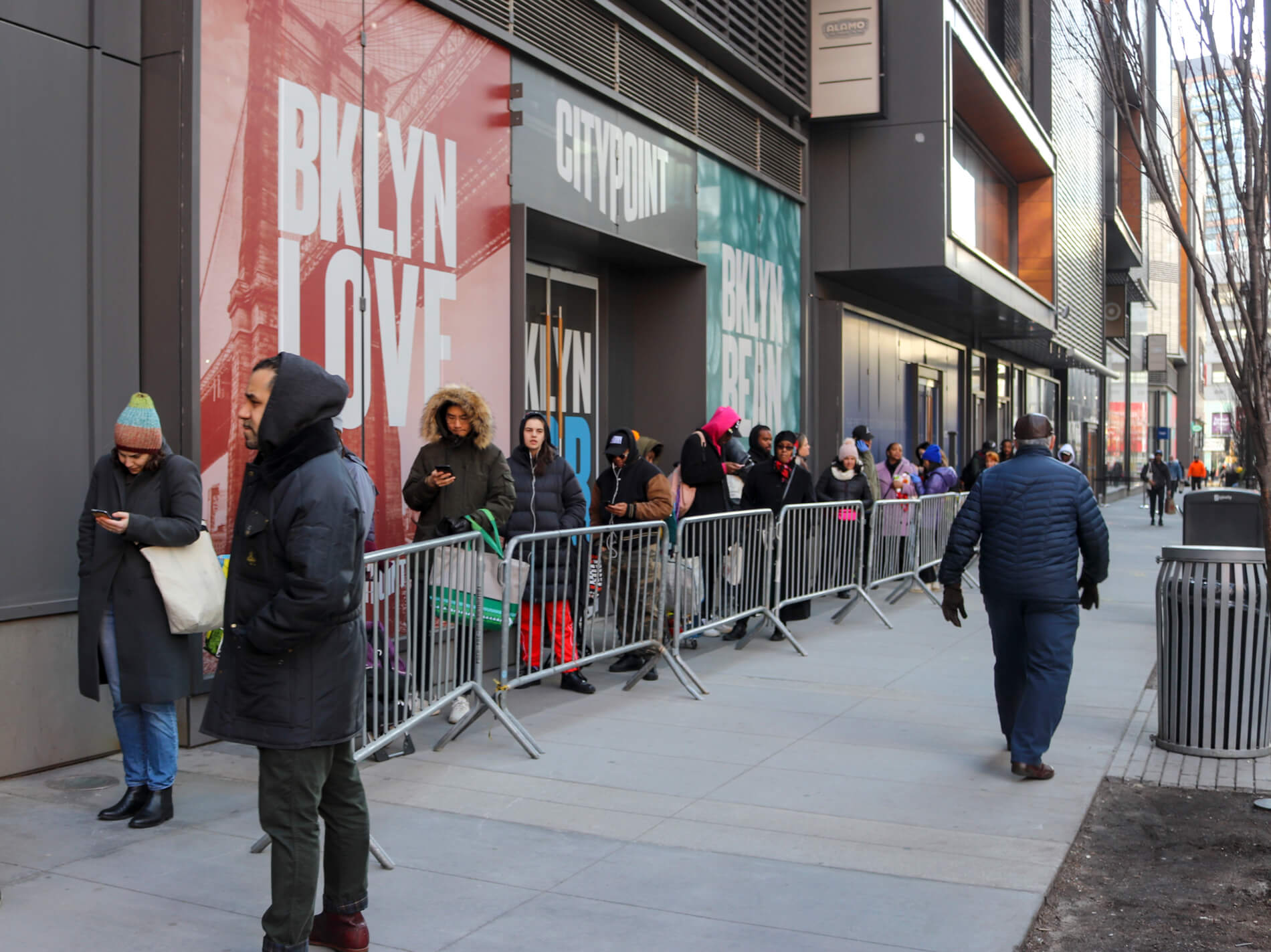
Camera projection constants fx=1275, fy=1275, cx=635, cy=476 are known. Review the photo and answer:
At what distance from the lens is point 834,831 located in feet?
18.2

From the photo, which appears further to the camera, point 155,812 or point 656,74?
point 656,74

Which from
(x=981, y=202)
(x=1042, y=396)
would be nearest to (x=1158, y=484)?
(x=1042, y=396)

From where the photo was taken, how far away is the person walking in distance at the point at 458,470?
784 cm

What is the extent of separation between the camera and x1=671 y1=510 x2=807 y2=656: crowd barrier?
9062 millimetres

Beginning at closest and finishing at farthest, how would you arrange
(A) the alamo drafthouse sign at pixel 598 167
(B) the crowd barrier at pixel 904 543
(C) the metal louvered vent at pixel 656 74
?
1. (A) the alamo drafthouse sign at pixel 598 167
2. (C) the metal louvered vent at pixel 656 74
3. (B) the crowd barrier at pixel 904 543

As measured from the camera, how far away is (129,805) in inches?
218

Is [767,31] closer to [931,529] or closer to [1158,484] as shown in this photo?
[931,529]

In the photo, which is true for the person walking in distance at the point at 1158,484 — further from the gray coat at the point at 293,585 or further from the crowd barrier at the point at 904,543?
the gray coat at the point at 293,585

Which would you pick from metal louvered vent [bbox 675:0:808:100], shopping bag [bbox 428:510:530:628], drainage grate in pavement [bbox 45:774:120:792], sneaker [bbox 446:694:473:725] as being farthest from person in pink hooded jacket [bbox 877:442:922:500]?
drainage grate in pavement [bbox 45:774:120:792]

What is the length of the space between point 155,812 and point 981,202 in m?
22.3

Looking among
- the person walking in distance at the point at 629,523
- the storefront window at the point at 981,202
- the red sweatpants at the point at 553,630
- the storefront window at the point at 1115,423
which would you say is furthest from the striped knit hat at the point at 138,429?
the storefront window at the point at 1115,423

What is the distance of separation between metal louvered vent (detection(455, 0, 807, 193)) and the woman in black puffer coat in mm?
3482

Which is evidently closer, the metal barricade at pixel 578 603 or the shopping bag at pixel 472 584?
the shopping bag at pixel 472 584

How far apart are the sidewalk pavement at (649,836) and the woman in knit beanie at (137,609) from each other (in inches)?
11.3
